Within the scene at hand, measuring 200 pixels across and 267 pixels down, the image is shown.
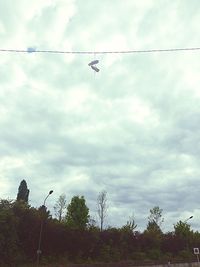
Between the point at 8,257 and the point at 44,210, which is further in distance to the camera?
the point at 44,210

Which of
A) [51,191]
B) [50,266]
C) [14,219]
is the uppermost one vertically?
[51,191]

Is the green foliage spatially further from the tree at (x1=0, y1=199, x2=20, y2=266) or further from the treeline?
the tree at (x1=0, y1=199, x2=20, y2=266)

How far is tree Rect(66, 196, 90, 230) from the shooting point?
241 ft

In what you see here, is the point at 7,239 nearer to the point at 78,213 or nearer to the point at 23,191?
the point at 78,213

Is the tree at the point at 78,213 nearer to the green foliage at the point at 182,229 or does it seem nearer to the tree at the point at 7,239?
the tree at the point at 7,239

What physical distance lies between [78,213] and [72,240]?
23.5 ft

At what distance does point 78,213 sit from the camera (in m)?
73.6

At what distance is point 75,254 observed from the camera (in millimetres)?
66875

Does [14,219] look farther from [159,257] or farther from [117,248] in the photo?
[159,257]

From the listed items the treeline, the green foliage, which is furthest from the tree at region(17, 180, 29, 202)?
the green foliage

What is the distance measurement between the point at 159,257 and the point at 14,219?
36109mm

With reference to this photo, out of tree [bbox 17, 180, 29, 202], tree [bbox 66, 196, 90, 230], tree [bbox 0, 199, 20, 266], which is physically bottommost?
tree [bbox 0, 199, 20, 266]

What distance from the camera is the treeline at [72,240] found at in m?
51.6

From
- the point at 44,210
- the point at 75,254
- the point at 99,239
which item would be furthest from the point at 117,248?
the point at 44,210
